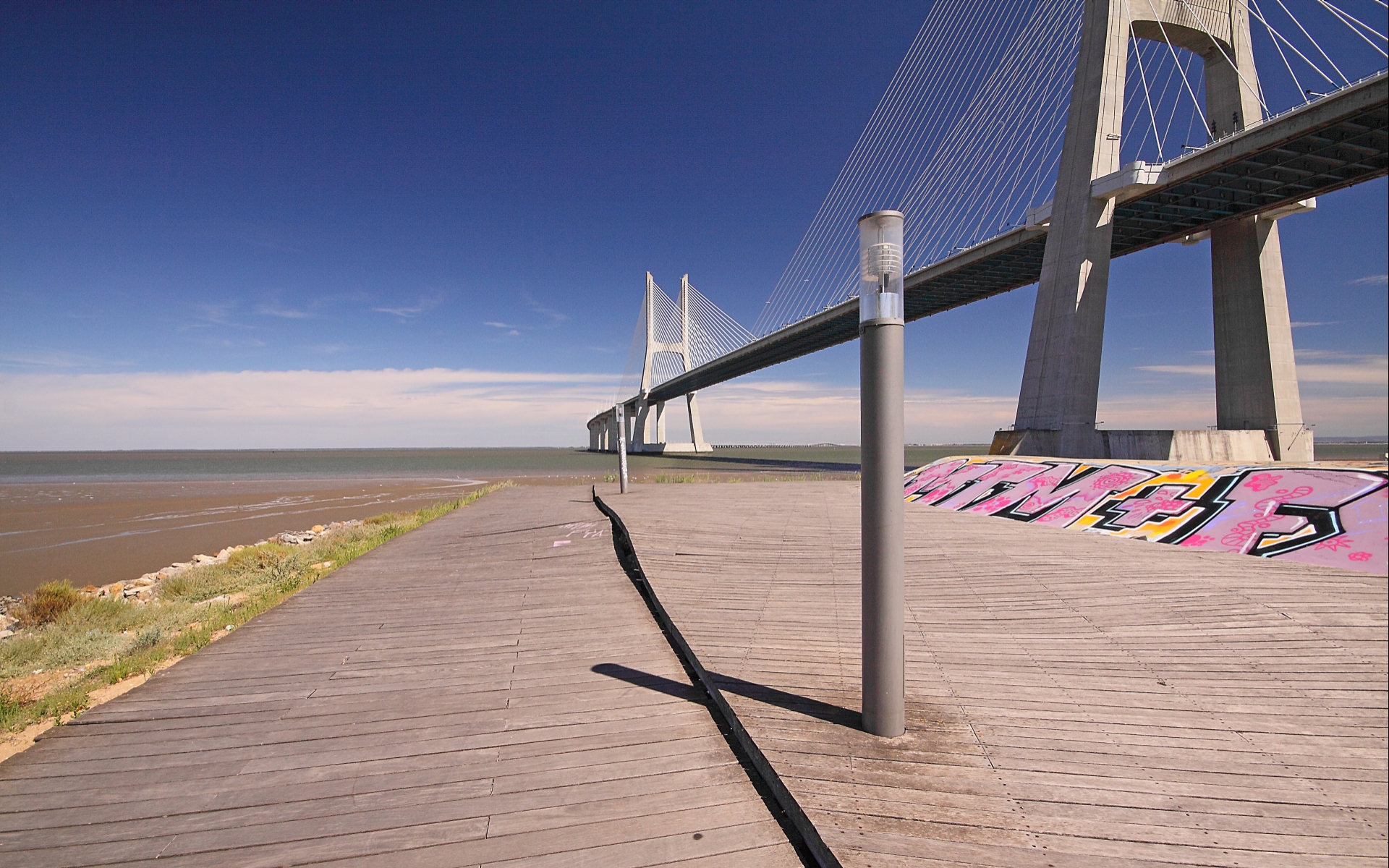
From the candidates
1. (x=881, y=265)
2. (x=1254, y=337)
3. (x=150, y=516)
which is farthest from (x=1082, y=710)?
(x=150, y=516)

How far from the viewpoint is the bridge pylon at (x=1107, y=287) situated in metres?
17.3

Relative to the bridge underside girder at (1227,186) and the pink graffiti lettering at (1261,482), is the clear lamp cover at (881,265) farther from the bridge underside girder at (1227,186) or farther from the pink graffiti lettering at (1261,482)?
the pink graffiti lettering at (1261,482)

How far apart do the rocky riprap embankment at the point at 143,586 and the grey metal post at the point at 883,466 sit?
10.2 meters

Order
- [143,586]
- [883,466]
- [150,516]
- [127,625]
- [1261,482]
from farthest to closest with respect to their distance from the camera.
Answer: [150,516]
[143,586]
[127,625]
[1261,482]
[883,466]

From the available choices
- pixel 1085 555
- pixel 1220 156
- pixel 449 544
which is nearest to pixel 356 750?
pixel 449 544

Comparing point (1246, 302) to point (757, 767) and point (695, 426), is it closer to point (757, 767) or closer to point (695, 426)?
point (757, 767)

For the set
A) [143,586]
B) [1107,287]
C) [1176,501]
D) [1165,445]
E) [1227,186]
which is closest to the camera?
[1176,501]

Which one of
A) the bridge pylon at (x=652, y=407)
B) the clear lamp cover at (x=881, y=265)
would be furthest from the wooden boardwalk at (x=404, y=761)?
the bridge pylon at (x=652, y=407)

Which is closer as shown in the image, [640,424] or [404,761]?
[404,761]

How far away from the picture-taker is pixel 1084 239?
17719mm

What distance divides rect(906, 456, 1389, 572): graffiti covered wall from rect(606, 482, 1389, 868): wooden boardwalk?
0.77 meters

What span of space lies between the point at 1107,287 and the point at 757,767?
19923mm

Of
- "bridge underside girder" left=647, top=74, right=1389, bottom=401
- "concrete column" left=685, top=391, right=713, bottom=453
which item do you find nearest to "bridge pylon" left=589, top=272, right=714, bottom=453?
"concrete column" left=685, top=391, right=713, bottom=453

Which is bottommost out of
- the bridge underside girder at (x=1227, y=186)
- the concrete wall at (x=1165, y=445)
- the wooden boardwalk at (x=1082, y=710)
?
the wooden boardwalk at (x=1082, y=710)
